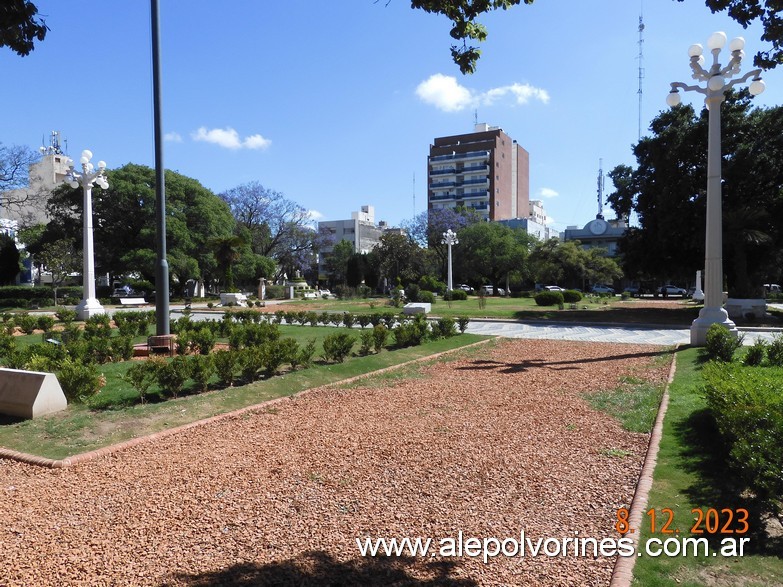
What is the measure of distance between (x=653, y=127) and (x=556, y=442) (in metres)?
26.2

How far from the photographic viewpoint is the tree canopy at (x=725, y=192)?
78.9 feet

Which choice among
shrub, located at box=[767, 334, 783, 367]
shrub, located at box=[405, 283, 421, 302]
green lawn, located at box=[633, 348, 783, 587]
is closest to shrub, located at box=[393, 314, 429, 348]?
shrub, located at box=[767, 334, 783, 367]

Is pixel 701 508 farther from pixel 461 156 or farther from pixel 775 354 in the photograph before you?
pixel 461 156

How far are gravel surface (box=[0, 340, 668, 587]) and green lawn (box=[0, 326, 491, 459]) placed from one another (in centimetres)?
50

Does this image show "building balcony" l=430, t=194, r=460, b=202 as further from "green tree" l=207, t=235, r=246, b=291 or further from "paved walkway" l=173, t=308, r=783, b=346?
"paved walkway" l=173, t=308, r=783, b=346

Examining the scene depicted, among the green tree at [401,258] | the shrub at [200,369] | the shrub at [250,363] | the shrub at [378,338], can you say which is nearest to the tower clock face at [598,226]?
the green tree at [401,258]

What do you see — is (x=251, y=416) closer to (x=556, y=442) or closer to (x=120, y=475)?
(x=120, y=475)

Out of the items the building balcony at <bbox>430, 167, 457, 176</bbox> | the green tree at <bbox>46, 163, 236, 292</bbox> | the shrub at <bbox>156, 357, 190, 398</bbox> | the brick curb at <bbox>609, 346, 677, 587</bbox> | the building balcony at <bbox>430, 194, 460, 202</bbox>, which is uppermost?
the building balcony at <bbox>430, 167, 457, 176</bbox>

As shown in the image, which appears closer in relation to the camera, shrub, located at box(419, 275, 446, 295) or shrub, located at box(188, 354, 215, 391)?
shrub, located at box(188, 354, 215, 391)

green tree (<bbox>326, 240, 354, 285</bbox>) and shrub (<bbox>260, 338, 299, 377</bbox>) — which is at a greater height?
green tree (<bbox>326, 240, 354, 285</bbox>)

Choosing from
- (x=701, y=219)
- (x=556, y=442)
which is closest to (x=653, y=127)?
(x=701, y=219)

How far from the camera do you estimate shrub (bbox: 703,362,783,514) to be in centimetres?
384

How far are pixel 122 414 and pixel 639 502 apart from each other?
6.23 meters

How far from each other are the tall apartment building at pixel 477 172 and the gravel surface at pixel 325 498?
3333 inches
